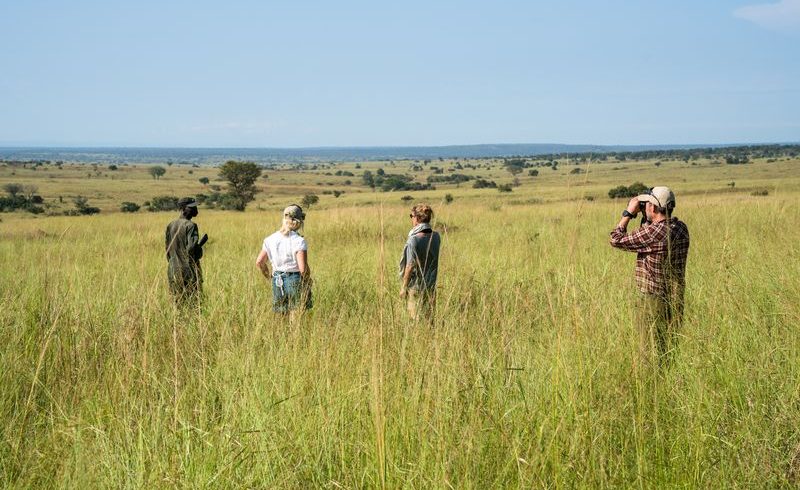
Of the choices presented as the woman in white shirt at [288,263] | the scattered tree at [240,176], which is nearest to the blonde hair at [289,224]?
the woman in white shirt at [288,263]

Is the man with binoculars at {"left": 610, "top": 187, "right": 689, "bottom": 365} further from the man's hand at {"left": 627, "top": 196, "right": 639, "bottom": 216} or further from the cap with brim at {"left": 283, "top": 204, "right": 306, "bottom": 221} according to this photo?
the cap with brim at {"left": 283, "top": 204, "right": 306, "bottom": 221}

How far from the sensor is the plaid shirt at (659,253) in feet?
17.1

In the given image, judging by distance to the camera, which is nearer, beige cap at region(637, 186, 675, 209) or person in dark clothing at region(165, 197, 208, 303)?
beige cap at region(637, 186, 675, 209)

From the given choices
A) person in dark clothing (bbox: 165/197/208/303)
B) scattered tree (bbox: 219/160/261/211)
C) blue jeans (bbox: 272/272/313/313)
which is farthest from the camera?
scattered tree (bbox: 219/160/261/211)

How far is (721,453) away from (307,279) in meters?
4.22

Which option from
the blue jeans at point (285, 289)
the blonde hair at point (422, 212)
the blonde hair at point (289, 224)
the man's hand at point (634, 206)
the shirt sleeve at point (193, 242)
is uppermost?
the man's hand at point (634, 206)

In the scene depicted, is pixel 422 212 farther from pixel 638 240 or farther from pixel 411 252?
pixel 638 240

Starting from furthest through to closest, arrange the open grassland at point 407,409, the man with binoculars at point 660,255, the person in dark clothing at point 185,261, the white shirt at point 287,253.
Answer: the person in dark clothing at point 185,261 < the white shirt at point 287,253 < the man with binoculars at point 660,255 < the open grassland at point 407,409

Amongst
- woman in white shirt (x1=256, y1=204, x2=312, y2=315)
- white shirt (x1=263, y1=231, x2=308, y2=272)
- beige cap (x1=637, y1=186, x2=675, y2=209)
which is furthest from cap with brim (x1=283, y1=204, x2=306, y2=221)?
beige cap (x1=637, y1=186, x2=675, y2=209)

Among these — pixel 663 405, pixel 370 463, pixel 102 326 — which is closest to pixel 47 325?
pixel 102 326

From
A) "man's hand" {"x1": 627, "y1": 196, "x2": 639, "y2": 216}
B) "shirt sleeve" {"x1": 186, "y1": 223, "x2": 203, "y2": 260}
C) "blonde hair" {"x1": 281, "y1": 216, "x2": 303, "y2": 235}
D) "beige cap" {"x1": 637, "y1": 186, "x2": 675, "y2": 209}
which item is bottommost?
"shirt sleeve" {"x1": 186, "y1": 223, "x2": 203, "y2": 260}

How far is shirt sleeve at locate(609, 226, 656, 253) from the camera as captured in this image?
523 centimetres

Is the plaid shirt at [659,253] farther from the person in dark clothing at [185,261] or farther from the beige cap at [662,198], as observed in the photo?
the person in dark clothing at [185,261]

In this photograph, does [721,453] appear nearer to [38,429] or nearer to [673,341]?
[673,341]
